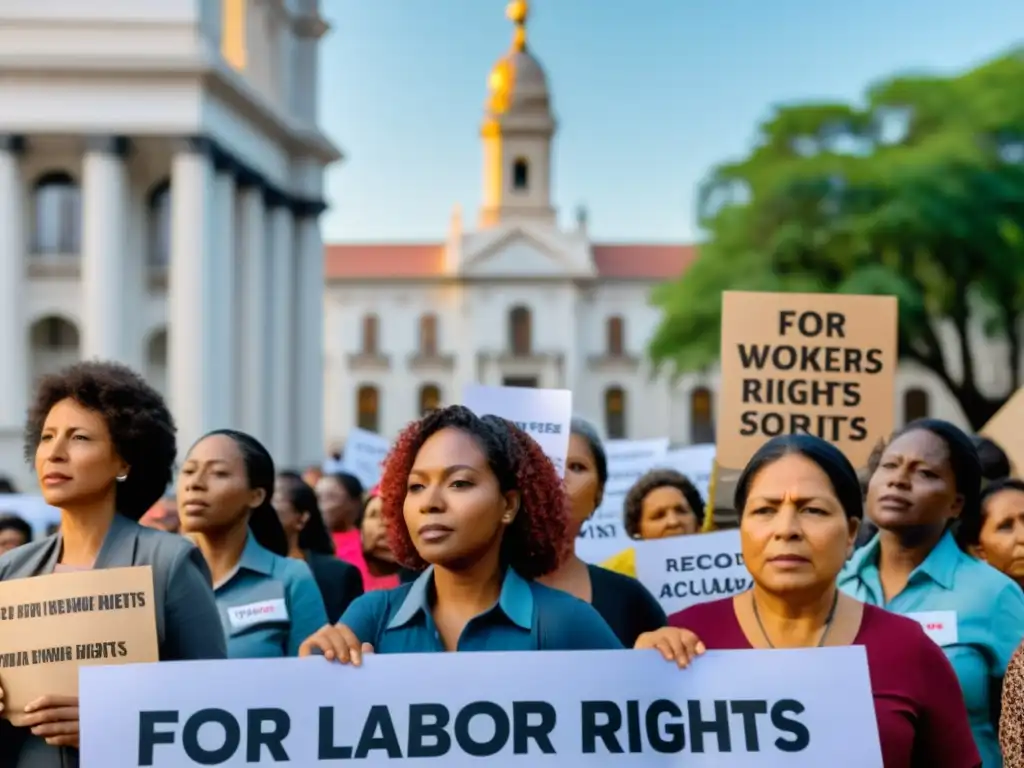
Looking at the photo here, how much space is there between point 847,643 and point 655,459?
599 cm

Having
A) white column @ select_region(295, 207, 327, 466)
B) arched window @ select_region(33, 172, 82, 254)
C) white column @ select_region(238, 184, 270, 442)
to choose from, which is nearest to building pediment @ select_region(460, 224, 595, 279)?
white column @ select_region(295, 207, 327, 466)

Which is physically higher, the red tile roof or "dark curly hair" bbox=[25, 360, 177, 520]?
the red tile roof

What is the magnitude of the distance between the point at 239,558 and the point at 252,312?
39991 mm

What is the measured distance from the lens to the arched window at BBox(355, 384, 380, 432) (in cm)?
8494

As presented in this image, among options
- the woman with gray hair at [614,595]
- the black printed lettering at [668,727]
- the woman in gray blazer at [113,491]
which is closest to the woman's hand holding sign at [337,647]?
the black printed lettering at [668,727]

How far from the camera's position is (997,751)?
439 centimetres

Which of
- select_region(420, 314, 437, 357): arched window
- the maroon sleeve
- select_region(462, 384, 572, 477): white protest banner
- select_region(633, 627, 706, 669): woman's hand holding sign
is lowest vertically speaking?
the maroon sleeve

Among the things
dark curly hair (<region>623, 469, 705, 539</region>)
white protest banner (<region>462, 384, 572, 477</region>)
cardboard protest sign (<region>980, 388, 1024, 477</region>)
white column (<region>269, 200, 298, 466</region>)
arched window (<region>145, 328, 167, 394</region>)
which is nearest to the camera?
white protest banner (<region>462, 384, 572, 477</region>)

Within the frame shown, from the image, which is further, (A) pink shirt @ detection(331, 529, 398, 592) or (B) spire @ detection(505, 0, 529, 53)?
(B) spire @ detection(505, 0, 529, 53)

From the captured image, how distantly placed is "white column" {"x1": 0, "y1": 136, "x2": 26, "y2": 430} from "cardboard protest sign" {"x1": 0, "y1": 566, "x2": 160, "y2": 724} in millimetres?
36005

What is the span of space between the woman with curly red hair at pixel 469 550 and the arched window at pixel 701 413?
7948 cm

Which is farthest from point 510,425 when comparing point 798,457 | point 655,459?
point 655,459

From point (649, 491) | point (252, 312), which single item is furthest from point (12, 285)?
point (649, 491)

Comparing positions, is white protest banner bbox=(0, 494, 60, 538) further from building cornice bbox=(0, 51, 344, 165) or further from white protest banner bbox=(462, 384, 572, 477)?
building cornice bbox=(0, 51, 344, 165)
